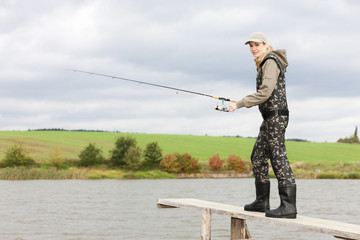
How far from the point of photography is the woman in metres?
6.39

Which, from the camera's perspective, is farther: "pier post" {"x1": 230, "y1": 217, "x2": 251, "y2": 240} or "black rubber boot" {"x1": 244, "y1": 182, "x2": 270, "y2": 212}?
"pier post" {"x1": 230, "y1": 217, "x2": 251, "y2": 240}

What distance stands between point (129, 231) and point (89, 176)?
148 feet

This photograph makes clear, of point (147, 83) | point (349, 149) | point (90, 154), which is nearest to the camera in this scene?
point (147, 83)

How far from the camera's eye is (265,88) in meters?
6.35

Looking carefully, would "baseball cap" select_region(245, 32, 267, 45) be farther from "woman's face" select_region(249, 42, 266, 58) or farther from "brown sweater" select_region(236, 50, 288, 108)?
"brown sweater" select_region(236, 50, 288, 108)

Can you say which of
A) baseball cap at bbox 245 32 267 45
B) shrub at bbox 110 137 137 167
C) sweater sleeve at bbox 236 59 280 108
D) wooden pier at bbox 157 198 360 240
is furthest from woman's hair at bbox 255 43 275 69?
shrub at bbox 110 137 137 167

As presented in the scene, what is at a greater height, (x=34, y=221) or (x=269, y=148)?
(x=269, y=148)

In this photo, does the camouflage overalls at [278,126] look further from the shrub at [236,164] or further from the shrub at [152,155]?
the shrub at [236,164]

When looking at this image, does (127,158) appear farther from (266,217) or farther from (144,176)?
(266,217)

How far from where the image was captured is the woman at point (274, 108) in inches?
251

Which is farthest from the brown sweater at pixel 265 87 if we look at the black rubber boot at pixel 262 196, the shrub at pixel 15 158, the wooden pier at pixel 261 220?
the shrub at pixel 15 158

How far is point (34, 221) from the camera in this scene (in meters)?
18.8

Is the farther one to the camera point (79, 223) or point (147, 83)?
point (79, 223)

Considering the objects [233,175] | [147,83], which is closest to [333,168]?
[233,175]
